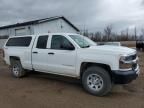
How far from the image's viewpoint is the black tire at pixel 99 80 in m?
5.84

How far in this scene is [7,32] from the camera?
29.4 m

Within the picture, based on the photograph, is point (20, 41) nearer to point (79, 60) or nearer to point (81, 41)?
point (81, 41)

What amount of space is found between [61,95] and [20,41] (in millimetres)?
3628

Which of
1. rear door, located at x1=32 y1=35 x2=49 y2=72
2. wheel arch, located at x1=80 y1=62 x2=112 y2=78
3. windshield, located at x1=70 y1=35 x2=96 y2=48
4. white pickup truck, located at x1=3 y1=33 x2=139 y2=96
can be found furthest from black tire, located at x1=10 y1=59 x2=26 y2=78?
wheel arch, located at x1=80 y1=62 x2=112 y2=78

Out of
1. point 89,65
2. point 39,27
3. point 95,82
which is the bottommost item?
point 95,82

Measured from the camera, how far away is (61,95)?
611 cm

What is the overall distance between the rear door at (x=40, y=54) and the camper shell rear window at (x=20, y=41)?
1.77 feet

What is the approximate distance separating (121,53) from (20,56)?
4.46 meters

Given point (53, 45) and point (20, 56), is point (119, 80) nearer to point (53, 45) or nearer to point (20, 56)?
point (53, 45)

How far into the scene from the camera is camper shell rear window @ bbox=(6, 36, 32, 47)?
8.23m

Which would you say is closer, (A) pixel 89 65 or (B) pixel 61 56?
(A) pixel 89 65

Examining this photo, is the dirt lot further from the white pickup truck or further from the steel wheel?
the white pickup truck

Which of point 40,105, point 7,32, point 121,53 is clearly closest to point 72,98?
point 40,105

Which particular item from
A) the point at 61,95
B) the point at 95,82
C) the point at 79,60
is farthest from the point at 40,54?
the point at 95,82
